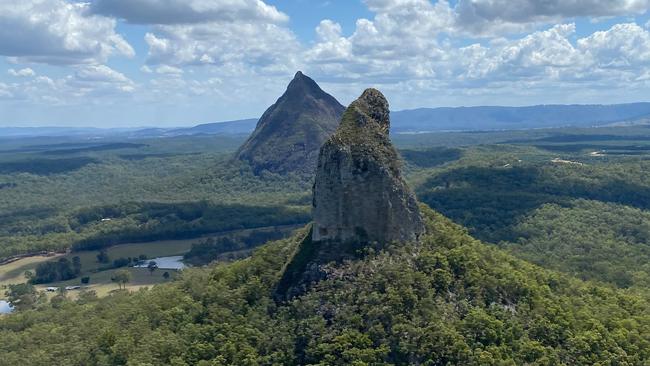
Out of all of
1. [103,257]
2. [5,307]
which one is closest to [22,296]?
[5,307]

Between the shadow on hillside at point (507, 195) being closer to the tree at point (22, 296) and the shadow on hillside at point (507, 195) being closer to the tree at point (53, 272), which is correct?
the tree at point (22, 296)

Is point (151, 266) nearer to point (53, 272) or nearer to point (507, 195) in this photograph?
point (53, 272)

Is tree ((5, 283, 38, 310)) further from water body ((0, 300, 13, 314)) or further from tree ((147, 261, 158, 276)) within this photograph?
tree ((147, 261, 158, 276))

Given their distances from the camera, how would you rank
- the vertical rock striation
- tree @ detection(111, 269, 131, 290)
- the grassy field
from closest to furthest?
the vertical rock striation < tree @ detection(111, 269, 131, 290) < the grassy field

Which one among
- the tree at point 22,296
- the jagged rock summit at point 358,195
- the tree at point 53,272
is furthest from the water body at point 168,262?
the jagged rock summit at point 358,195

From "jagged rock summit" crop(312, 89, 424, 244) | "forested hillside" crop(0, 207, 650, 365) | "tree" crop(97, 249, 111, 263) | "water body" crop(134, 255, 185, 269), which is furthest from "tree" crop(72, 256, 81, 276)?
"jagged rock summit" crop(312, 89, 424, 244)

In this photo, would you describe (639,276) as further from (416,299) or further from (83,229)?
(83,229)

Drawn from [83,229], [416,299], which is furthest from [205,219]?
[416,299]
